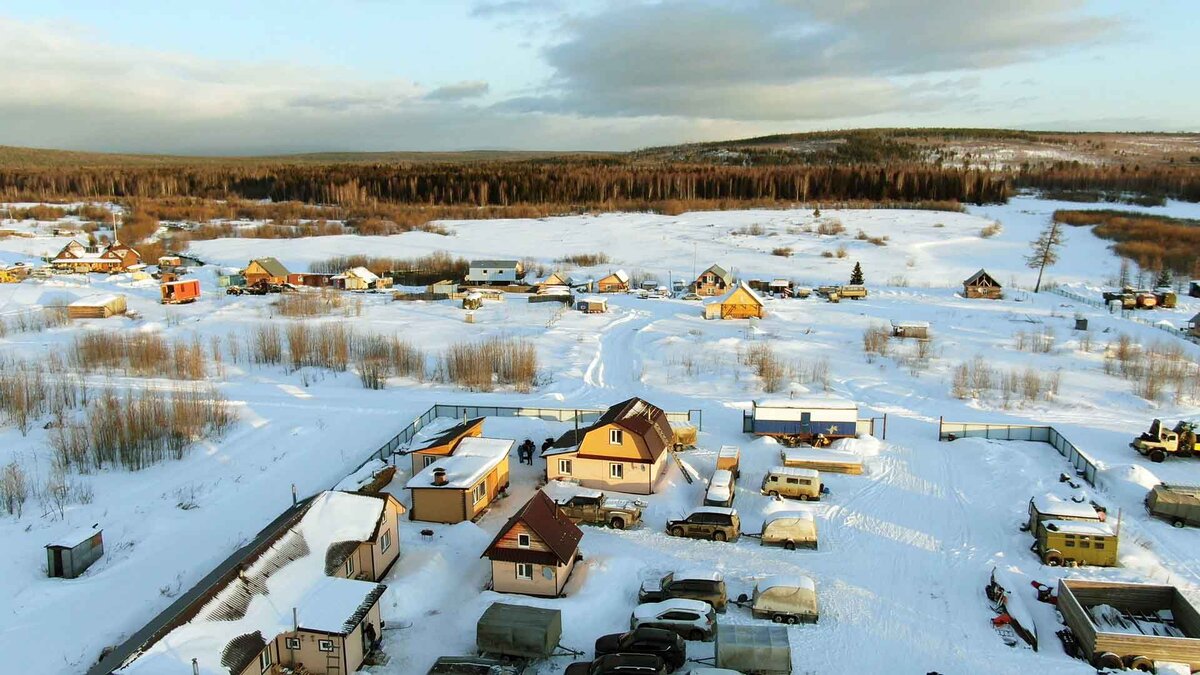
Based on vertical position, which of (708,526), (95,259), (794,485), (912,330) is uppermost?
(95,259)

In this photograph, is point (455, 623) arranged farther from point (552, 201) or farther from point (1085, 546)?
point (552, 201)

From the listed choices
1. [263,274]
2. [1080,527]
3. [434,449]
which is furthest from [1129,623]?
[263,274]

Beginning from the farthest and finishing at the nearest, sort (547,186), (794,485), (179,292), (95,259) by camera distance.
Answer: (547,186) < (95,259) < (179,292) < (794,485)

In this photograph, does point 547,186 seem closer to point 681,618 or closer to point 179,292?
point 179,292

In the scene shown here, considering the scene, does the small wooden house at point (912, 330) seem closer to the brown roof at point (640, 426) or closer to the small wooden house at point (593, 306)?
the small wooden house at point (593, 306)

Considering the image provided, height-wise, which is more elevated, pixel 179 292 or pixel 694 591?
pixel 179 292

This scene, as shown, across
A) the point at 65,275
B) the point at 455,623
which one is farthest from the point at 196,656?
the point at 65,275
